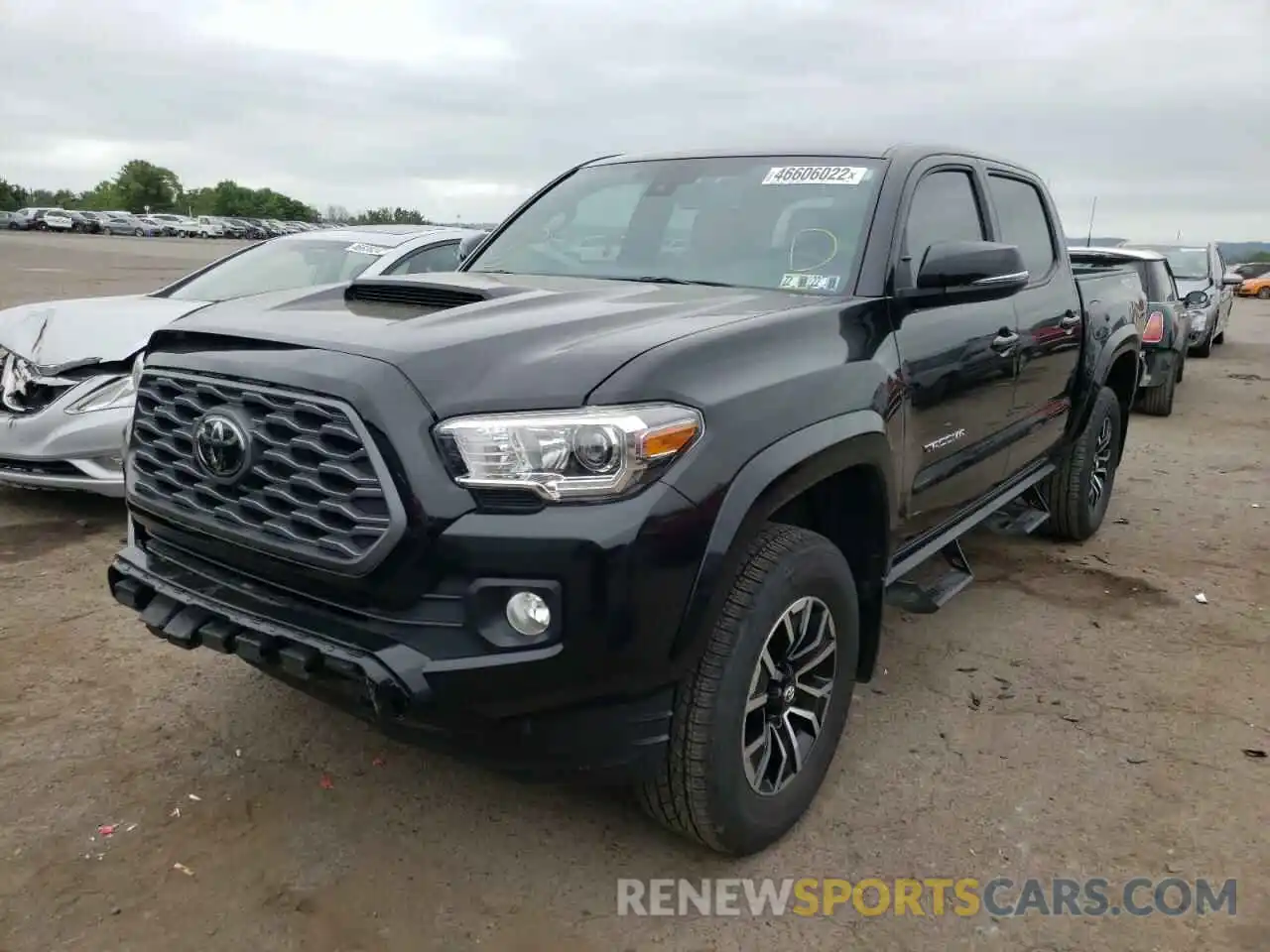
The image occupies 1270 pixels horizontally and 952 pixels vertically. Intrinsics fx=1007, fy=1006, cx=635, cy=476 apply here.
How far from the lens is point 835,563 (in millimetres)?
2775

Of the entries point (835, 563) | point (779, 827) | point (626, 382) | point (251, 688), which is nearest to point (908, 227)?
point (835, 563)

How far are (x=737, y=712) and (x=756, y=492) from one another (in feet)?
1.81

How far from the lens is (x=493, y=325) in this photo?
254cm

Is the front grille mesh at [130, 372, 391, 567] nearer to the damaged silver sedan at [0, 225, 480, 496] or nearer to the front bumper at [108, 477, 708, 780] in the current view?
the front bumper at [108, 477, 708, 780]

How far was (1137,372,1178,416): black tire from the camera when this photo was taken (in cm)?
1035

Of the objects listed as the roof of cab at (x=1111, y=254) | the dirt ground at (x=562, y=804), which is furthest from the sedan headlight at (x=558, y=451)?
the roof of cab at (x=1111, y=254)

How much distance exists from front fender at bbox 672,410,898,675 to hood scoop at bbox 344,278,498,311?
987 mm

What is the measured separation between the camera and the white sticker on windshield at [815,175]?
344 centimetres

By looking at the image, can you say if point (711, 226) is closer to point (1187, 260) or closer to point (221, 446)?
point (221, 446)

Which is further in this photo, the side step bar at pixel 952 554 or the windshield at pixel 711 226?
the side step bar at pixel 952 554

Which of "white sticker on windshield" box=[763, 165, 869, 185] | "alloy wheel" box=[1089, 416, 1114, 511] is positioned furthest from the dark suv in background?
"white sticker on windshield" box=[763, 165, 869, 185]

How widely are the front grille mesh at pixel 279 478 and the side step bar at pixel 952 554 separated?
1.79 m

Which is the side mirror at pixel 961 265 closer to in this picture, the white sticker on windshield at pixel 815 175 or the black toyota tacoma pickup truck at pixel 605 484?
the black toyota tacoma pickup truck at pixel 605 484

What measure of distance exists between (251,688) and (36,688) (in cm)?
74
